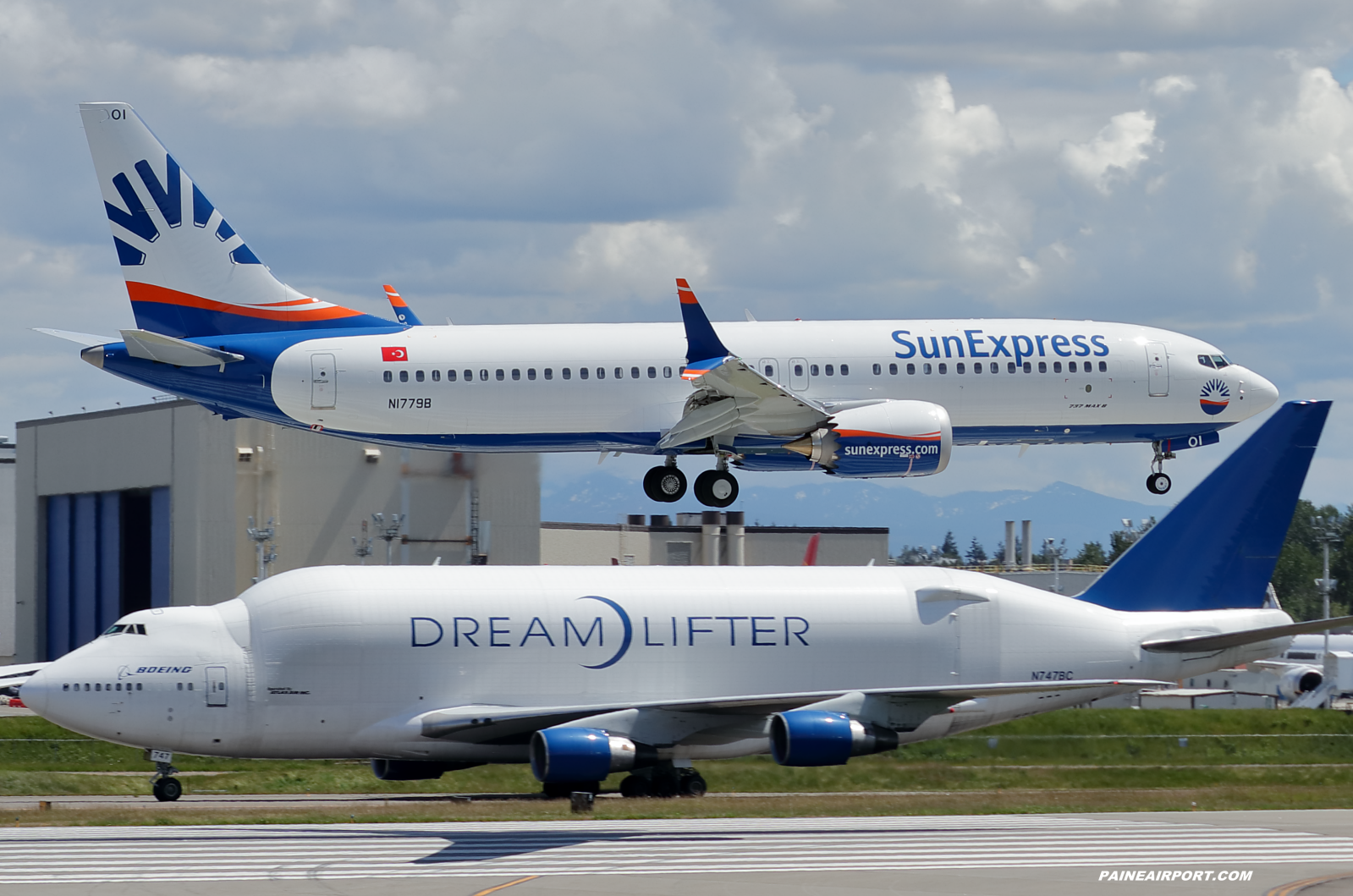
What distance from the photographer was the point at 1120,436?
48.8 m

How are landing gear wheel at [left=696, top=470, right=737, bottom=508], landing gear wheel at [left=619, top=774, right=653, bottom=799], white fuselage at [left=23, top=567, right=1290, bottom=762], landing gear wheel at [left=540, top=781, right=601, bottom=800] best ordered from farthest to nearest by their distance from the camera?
landing gear wheel at [left=696, top=470, right=737, bottom=508]
landing gear wheel at [left=619, top=774, right=653, bottom=799]
landing gear wheel at [left=540, top=781, right=601, bottom=800]
white fuselage at [left=23, top=567, right=1290, bottom=762]

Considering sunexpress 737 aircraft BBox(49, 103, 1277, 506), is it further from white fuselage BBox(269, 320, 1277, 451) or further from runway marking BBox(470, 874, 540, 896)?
runway marking BBox(470, 874, 540, 896)

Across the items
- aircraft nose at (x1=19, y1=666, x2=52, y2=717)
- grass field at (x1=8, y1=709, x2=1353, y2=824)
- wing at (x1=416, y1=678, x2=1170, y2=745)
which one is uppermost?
aircraft nose at (x1=19, y1=666, x2=52, y2=717)

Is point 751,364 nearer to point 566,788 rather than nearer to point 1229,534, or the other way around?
point 1229,534

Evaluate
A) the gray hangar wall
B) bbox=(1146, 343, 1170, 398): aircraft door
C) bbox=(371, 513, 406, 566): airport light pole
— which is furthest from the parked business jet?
bbox=(371, 513, 406, 566): airport light pole

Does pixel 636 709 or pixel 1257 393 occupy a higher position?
pixel 1257 393

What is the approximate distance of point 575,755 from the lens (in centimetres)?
3195

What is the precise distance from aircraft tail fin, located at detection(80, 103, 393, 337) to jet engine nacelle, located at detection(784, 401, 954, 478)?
13.7m

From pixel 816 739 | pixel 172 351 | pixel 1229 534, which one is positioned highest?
pixel 172 351

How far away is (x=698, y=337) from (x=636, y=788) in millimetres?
12638

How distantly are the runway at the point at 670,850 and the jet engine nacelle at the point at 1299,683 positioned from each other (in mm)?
35233

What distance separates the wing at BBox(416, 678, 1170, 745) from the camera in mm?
33000

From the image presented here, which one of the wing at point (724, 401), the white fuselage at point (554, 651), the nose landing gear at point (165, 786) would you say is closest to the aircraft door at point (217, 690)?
the white fuselage at point (554, 651)

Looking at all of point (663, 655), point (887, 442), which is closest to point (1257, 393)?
point (887, 442)
